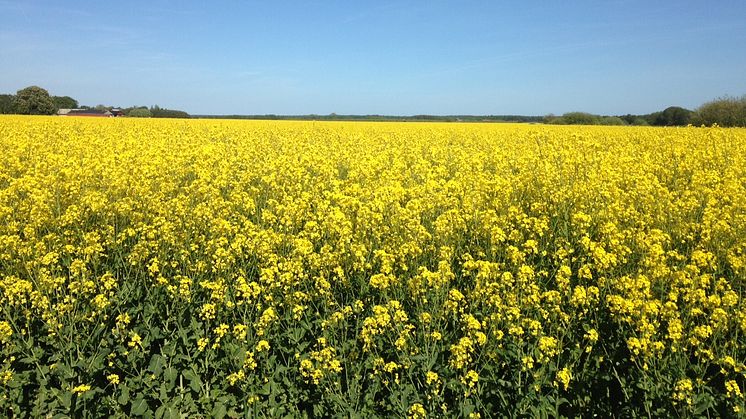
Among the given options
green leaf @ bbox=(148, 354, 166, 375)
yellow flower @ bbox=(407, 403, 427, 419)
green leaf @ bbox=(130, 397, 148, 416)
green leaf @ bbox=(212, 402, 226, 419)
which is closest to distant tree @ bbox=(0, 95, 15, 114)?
green leaf @ bbox=(148, 354, 166, 375)

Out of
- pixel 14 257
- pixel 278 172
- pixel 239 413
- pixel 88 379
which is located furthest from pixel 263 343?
pixel 278 172

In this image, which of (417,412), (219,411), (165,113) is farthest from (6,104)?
(417,412)

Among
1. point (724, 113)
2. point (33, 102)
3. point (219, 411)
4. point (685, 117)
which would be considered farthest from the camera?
point (33, 102)

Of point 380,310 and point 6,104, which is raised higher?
point 6,104

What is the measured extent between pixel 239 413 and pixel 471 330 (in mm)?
1950

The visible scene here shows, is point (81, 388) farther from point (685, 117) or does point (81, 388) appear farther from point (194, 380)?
point (685, 117)

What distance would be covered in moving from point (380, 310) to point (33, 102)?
194 ft

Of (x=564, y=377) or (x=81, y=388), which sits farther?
(x=81, y=388)

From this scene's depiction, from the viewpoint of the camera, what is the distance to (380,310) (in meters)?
→ 3.48

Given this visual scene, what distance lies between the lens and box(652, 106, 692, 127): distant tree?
3065 centimetres

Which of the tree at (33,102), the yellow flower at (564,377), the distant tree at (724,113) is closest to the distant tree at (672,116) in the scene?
the distant tree at (724,113)

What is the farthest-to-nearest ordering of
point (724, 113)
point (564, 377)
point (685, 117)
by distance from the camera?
point (685, 117)
point (724, 113)
point (564, 377)

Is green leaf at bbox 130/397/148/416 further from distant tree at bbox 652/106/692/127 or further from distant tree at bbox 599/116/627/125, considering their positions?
distant tree at bbox 599/116/627/125

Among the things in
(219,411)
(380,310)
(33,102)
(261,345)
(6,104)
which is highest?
(33,102)
